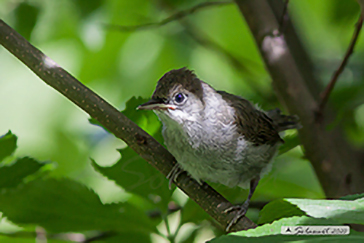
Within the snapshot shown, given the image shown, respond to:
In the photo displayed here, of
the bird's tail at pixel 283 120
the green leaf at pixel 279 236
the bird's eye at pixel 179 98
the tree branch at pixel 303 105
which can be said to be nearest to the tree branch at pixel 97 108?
the bird's eye at pixel 179 98

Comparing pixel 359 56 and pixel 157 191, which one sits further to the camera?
pixel 359 56

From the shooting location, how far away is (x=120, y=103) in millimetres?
2496

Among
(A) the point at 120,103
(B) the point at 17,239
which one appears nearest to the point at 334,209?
(B) the point at 17,239

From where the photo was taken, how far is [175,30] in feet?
9.86

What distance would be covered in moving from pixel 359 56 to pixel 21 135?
7.31 ft

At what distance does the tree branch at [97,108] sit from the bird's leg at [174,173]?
0.07 metres

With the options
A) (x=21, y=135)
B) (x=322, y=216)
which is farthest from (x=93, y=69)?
(x=322, y=216)

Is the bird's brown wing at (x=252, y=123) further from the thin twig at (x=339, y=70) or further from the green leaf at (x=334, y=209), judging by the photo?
the green leaf at (x=334, y=209)

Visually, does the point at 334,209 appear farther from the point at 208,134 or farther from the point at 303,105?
the point at 303,105

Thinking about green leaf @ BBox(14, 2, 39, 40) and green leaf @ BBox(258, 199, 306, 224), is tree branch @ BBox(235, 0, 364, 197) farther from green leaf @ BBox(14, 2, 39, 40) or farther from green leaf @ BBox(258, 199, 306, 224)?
green leaf @ BBox(14, 2, 39, 40)

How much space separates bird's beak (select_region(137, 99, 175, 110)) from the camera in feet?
5.15

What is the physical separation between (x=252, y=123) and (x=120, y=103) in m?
0.86

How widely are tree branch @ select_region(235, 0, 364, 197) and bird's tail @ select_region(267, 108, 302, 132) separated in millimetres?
60

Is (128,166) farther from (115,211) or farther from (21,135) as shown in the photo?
(21,135)
